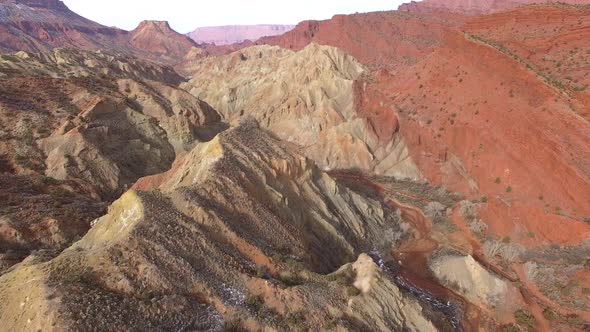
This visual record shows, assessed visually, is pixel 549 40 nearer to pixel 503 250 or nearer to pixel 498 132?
pixel 498 132

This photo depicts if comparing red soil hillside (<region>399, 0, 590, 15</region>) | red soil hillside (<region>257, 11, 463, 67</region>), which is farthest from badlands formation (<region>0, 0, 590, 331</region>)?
red soil hillside (<region>399, 0, 590, 15</region>)

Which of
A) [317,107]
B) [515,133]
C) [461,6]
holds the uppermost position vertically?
[461,6]

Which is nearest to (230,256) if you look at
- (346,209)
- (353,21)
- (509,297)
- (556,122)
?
(346,209)

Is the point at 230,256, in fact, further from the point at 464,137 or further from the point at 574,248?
the point at 464,137

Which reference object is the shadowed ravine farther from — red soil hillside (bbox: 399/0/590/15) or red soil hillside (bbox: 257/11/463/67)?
red soil hillside (bbox: 399/0/590/15)

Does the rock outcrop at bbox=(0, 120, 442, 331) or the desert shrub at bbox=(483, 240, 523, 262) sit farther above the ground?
the rock outcrop at bbox=(0, 120, 442, 331)

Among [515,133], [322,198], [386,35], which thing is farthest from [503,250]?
[386,35]
